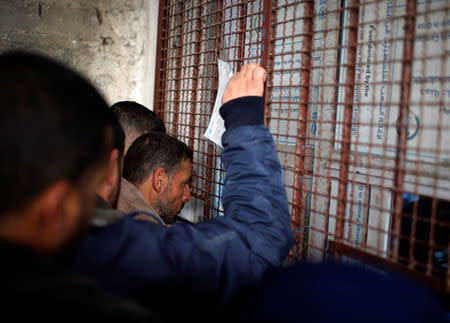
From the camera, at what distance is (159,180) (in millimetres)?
1435

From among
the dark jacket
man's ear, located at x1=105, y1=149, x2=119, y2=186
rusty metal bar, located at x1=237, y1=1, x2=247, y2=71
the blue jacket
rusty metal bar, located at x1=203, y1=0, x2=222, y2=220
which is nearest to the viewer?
the dark jacket


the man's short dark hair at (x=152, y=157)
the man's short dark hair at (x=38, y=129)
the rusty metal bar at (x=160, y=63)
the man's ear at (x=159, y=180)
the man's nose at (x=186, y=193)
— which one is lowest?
the man's nose at (x=186, y=193)

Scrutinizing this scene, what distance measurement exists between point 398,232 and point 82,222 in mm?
647

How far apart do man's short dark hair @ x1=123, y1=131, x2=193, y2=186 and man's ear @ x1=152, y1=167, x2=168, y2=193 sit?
18mm

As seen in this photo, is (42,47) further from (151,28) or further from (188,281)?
(188,281)

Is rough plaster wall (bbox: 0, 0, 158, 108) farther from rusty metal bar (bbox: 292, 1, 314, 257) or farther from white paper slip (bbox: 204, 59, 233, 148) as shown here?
rusty metal bar (bbox: 292, 1, 314, 257)

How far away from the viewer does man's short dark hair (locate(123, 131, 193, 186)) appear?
4.71ft

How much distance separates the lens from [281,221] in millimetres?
890

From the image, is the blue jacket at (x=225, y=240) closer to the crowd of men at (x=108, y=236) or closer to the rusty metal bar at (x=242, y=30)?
the crowd of men at (x=108, y=236)

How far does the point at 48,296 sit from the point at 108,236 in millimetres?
245

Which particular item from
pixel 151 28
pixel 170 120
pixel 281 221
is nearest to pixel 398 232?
pixel 281 221

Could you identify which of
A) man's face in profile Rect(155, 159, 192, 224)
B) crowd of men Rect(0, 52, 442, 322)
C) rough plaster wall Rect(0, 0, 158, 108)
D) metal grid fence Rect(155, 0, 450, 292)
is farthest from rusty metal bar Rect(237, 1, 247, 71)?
rough plaster wall Rect(0, 0, 158, 108)

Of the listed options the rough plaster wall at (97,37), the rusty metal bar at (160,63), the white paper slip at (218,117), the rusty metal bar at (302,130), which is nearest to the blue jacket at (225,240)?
the rusty metal bar at (302,130)

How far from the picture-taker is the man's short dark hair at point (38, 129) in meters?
0.42
